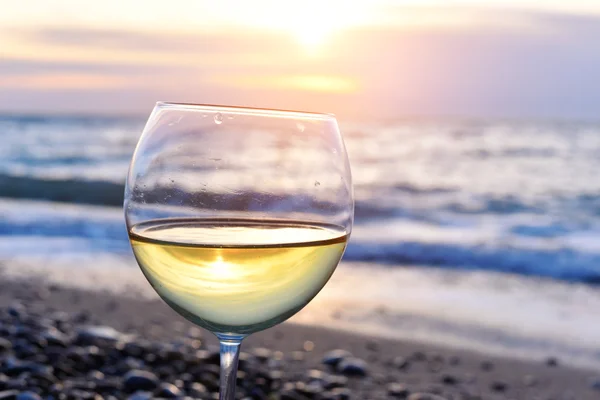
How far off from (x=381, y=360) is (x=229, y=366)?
2931 mm

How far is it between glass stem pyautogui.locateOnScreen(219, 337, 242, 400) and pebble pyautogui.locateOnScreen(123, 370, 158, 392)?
193cm

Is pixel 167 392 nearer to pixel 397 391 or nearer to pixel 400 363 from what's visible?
pixel 397 391

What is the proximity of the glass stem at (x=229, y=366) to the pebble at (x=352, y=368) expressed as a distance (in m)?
2.50

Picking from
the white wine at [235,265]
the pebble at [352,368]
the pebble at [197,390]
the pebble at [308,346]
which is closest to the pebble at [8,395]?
the pebble at [197,390]

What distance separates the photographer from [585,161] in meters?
19.3

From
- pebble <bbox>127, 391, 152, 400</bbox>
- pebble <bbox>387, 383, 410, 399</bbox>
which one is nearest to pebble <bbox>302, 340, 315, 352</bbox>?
pebble <bbox>387, 383, 410, 399</bbox>

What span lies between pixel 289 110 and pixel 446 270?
611cm

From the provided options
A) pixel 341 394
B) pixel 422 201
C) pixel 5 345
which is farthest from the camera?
pixel 422 201

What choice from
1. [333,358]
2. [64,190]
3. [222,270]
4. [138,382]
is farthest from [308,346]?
[64,190]

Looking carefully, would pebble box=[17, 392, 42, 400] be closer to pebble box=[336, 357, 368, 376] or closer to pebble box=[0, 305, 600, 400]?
pebble box=[0, 305, 600, 400]

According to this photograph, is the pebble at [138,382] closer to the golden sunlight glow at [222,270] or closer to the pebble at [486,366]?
the pebble at [486,366]

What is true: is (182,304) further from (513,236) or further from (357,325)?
(513,236)

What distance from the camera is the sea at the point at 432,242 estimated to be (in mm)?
5215

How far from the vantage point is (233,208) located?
1376 millimetres
